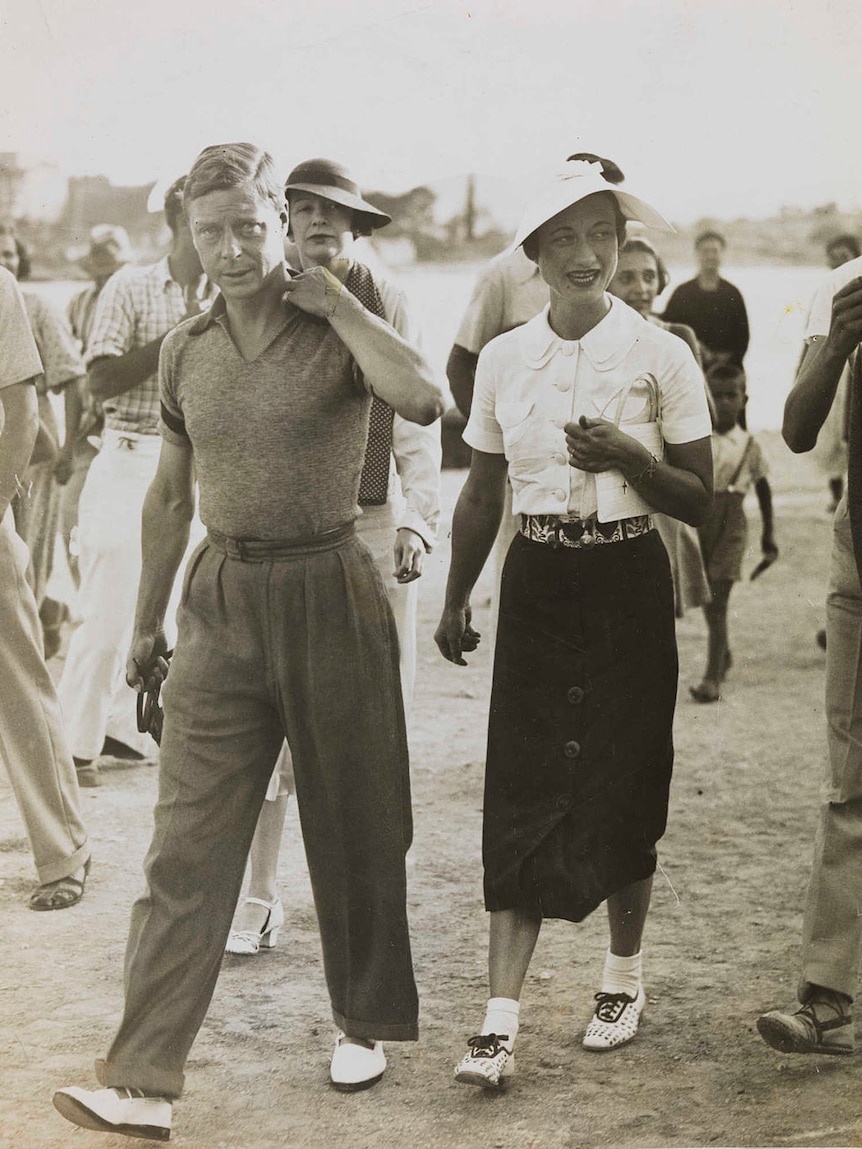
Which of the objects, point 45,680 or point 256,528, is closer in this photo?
point 256,528

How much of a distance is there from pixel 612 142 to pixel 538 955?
208 centimetres

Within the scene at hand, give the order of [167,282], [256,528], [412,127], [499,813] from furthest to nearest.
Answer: [167,282] → [412,127] → [499,813] → [256,528]

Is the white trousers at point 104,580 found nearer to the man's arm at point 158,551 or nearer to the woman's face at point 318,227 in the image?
the woman's face at point 318,227

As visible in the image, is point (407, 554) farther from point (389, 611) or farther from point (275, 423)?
point (275, 423)

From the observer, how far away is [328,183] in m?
3.95

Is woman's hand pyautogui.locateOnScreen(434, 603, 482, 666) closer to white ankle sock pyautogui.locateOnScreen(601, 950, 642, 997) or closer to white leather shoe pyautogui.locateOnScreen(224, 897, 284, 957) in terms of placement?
white ankle sock pyautogui.locateOnScreen(601, 950, 642, 997)

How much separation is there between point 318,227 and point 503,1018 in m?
1.97

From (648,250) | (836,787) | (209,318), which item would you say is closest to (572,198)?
(209,318)

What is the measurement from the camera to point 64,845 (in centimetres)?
414

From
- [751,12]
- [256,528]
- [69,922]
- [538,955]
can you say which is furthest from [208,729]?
[751,12]

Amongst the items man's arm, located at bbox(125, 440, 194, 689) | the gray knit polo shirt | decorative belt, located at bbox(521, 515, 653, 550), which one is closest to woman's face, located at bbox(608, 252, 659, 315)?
decorative belt, located at bbox(521, 515, 653, 550)

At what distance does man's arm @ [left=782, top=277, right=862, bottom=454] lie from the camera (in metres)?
3.43

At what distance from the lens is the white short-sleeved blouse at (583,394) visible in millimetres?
3422

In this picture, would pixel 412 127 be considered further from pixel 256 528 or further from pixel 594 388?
pixel 256 528
